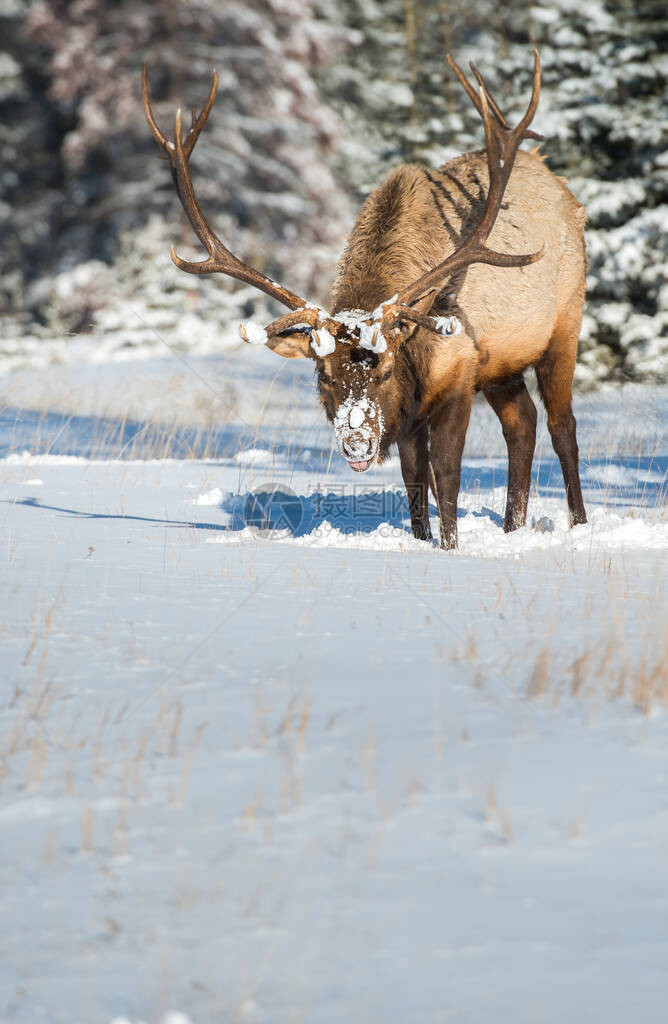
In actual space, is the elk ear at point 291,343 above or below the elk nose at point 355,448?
above

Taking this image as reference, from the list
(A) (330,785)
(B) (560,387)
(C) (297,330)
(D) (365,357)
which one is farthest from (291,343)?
(A) (330,785)

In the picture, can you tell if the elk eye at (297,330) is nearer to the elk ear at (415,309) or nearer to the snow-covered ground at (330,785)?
the elk ear at (415,309)

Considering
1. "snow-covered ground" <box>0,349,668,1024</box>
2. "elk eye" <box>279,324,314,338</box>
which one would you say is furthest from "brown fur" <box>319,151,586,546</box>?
"snow-covered ground" <box>0,349,668,1024</box>

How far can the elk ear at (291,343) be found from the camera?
6668 mm

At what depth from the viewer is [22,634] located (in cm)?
405

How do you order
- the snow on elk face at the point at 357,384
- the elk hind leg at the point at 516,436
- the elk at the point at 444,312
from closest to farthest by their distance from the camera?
the snow on elk face at the point at 357,384 → the elk at the point at 444,312 → the elk hind leg at the point at 516,436

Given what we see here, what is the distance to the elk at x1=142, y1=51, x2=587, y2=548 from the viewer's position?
6395 millimetres

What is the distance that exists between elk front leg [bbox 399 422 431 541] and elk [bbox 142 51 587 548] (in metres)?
0.01

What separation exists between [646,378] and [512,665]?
599 inches

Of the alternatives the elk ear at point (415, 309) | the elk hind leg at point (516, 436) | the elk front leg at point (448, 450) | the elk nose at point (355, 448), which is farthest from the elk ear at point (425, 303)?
the elk hind leg at point (516, 436)

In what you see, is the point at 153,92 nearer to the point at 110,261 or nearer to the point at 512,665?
the point at 110,261

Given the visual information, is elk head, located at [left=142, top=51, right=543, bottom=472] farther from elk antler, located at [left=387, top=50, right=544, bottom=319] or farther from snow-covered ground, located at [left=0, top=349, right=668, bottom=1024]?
snow-covered ground, located at [left=0, top=349, right=668, bottom=1024]

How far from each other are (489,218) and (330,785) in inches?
191

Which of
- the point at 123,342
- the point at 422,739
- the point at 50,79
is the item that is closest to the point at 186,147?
the point at 422,739
